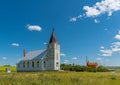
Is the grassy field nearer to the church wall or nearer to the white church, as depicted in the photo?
the white church

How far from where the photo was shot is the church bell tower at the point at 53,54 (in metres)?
73.7

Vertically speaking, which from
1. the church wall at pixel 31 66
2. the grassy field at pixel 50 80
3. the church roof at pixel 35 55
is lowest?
the grassy field at pixel 50 80

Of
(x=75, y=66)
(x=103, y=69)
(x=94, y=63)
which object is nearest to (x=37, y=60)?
(x=75, y=66)

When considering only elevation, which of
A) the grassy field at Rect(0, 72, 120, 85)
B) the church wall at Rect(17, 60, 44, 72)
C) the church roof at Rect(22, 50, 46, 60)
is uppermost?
the church roof at Rect(22, 50, 46, 60)

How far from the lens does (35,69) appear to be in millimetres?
78188

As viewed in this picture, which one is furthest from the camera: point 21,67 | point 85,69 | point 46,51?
point 21,67

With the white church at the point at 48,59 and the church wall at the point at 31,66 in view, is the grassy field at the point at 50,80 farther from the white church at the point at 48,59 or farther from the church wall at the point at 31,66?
the church wall at the point at 31,66

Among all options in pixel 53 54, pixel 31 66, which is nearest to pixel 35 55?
pixel 31 66

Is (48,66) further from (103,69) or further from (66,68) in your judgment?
(103,69)

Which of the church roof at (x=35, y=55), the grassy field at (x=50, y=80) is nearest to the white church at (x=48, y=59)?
the church roof at (x=35, y=55)

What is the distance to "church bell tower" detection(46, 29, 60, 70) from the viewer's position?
242 ft

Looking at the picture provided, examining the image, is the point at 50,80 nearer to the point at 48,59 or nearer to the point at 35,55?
the point at 48,59

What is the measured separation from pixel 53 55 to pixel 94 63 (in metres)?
28.0

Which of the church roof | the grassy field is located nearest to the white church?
the church roof
